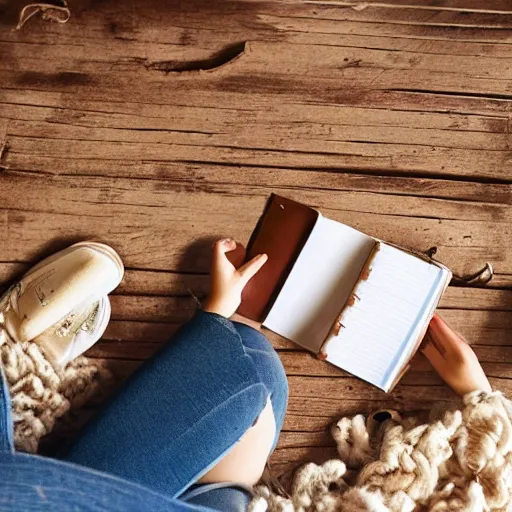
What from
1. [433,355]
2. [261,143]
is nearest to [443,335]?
[433,355]

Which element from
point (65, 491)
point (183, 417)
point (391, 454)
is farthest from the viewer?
point (391, 454)

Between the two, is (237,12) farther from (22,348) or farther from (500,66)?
(22,348)

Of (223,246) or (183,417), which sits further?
(223,246)

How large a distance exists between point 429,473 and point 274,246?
0.44 meters

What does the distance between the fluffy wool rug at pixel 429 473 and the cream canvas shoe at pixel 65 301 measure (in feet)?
1.26

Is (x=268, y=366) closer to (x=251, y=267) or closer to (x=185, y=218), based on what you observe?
(x=251, y=267)

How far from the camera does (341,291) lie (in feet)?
3.32

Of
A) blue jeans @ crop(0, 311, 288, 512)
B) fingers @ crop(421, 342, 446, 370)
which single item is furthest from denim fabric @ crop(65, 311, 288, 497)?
fingers @ crop(421, 342, 446, 370)

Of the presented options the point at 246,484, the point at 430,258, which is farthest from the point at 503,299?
the point at 246,484

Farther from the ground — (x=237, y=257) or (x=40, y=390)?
(x=237, y=257)

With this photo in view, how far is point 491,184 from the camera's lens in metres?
1.04

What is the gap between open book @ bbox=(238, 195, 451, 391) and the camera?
990 mm

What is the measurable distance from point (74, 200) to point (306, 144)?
1.31ft

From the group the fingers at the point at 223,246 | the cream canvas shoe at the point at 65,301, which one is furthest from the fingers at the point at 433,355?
the cream canvas shoe at the point at 65,301
